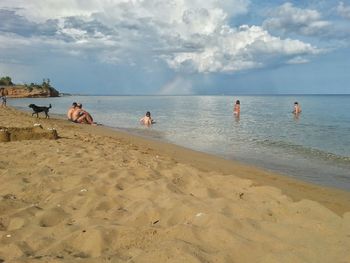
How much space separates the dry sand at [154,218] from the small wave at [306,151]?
17.4 ft

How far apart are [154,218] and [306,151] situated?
36.6 feet

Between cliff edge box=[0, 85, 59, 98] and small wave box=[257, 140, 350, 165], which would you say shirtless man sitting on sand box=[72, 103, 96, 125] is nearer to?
small wave box=[257, 140, 350, 165]

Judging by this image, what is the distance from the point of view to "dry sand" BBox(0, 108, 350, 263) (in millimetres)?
3568

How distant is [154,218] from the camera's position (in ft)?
15.2

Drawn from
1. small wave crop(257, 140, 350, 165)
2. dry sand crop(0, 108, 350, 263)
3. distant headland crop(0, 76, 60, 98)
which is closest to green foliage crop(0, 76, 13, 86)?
distant headland crop(0, 76, 60, 98)

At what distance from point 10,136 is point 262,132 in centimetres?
1382

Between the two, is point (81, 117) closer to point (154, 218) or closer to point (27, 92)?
point (154, 218)

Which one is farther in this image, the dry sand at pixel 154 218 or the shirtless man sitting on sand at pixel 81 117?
the shirtless man sitting on sand at pixel 81 117

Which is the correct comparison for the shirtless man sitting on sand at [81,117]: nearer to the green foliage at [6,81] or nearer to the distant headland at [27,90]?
the distant headland at [27,90]

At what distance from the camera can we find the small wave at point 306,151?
Answer: 12.8 meters

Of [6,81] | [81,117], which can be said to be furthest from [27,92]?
[81,117]

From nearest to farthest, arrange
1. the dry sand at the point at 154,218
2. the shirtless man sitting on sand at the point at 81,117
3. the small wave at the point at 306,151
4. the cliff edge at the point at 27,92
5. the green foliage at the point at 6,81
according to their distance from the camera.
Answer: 1. the dry sand at the point at 154,218
2. the small wave at the point at 306,151
3. the shirtless man sitting on sand at the point at 81,117
4. the cliff edge at the point at 27,92
5. the green foliage at the point at 6,81

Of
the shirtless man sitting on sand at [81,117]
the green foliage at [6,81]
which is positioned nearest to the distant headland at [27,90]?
the green foliage at [6,81]

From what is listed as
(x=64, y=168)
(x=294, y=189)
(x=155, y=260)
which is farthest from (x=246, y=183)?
(x=155, y=260)
